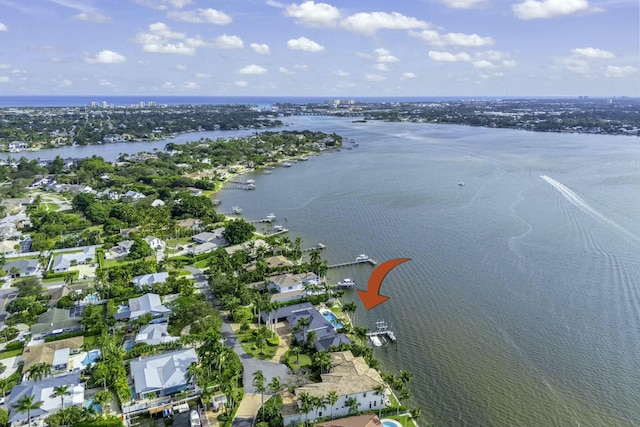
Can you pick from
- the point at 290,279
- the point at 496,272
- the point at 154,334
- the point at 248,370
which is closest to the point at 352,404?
the point at 248,370

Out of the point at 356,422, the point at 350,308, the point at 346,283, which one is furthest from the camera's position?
the point at 346,283

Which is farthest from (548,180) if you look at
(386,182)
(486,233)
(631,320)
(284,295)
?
(284,295)

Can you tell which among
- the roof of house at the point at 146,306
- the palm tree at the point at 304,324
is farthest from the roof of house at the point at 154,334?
the palm tree at the point at 304,324

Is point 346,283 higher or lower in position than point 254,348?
higher

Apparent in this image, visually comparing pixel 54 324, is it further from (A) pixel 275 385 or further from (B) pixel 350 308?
(B) pixel 350 308

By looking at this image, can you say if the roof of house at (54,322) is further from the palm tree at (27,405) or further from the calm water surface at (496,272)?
the calm water surface at (496,272)

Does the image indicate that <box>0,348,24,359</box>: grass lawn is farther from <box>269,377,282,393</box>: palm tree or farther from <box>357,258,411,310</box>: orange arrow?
<box>357,258,411,310</box>: orange arrow
